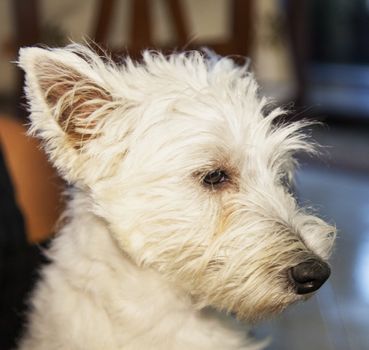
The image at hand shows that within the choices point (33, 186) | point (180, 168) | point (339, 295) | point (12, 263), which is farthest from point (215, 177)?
point (339, 295)

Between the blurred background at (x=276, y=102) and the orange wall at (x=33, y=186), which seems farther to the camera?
the orange wall at (x=33, y=186)

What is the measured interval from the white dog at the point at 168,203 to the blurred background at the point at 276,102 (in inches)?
8.5

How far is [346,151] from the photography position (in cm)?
420

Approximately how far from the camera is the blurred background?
178 centimetres

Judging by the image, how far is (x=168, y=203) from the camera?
1.23 metres

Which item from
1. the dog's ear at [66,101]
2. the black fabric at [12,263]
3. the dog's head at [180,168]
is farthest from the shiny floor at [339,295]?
the black fabric at [12,263]

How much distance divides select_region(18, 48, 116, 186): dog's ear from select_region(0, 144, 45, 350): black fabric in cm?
51

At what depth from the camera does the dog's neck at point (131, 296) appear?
1321 millimetres

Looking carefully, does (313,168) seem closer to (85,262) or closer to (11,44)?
(11,44)

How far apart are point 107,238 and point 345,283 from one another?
4.37 ft

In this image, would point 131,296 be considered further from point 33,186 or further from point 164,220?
point 33,186

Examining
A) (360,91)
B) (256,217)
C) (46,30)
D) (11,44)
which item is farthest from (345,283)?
(360,91)

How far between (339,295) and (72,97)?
57.4 inches

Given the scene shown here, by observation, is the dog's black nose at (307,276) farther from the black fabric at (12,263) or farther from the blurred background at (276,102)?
the black fabric at (12,263)
